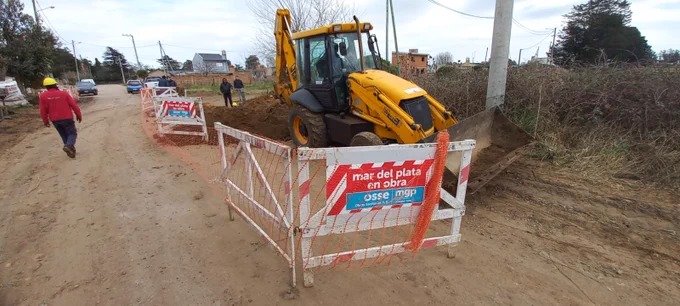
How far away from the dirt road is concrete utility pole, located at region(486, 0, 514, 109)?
1.55 metres

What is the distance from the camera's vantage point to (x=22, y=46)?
19.4 meters

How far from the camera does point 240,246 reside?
3.94m

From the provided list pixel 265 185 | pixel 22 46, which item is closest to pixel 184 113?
pixel 265 185

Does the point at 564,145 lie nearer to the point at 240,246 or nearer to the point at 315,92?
the point at 315,92

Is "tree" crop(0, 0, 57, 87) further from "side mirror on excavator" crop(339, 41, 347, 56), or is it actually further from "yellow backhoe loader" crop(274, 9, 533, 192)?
"side mirror on excavator" crop(339, 41, 347, 56)

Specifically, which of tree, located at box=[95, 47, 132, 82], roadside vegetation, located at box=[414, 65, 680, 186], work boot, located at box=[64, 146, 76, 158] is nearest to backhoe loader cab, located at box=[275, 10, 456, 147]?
roadside vegetation, located at box=[414, 65, 680, 186]

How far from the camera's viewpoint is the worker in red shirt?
7.36 m

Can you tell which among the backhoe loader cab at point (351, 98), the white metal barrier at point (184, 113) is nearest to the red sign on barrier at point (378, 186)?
the backhoe loader cab at point (351, 98)

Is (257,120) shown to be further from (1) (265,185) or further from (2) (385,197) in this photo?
(2) (385,197)

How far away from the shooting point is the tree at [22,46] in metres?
19.0

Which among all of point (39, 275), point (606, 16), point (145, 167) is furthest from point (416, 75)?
point (606, 16)

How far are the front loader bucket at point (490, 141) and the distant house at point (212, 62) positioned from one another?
73889 mm

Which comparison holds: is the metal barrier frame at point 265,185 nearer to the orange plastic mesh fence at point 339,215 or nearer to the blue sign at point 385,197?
the orange plastic mesh fence at point 339,215

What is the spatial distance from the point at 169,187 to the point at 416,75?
7.48m
